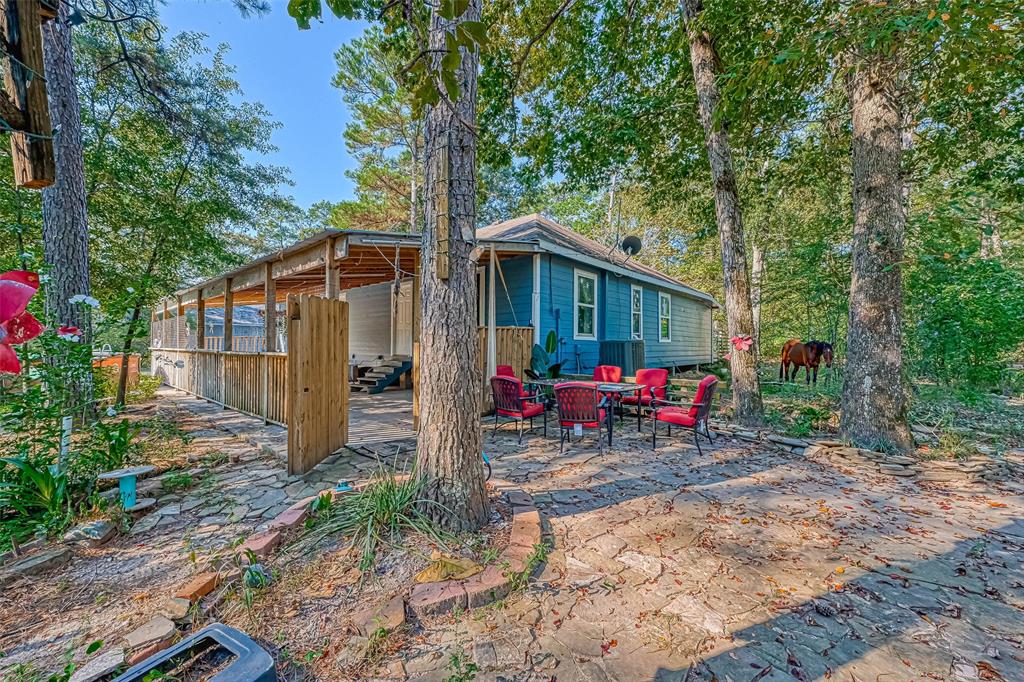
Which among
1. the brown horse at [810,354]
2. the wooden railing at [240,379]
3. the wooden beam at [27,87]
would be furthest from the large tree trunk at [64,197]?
the brown horse at [810,354]

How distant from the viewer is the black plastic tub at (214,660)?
1.71 meters

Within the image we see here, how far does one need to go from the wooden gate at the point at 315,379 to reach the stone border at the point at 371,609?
1536 mm

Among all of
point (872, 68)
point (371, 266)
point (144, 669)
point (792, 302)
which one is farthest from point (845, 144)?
point (144, 669)

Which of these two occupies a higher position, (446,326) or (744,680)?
(446,326)

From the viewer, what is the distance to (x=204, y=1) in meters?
4.79

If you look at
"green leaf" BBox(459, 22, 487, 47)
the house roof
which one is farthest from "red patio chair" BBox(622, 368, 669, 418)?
"green leaf" BBox(459, 22, 487, 47)

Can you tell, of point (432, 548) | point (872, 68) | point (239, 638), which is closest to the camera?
point (239, 638)

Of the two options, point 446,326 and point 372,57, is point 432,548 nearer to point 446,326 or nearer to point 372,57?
Result: point 446,326

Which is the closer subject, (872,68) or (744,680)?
(744,680)

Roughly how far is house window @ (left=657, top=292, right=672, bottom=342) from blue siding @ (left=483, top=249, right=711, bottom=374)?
229mm

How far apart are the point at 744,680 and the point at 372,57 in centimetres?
2033

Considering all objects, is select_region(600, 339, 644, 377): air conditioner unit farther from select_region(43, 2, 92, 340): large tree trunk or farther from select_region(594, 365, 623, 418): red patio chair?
select_region(43, 2, 92, 340): large tree trunk

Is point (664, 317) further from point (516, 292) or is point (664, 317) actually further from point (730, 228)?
point (730, 228)

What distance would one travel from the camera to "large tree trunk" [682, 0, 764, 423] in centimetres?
678
